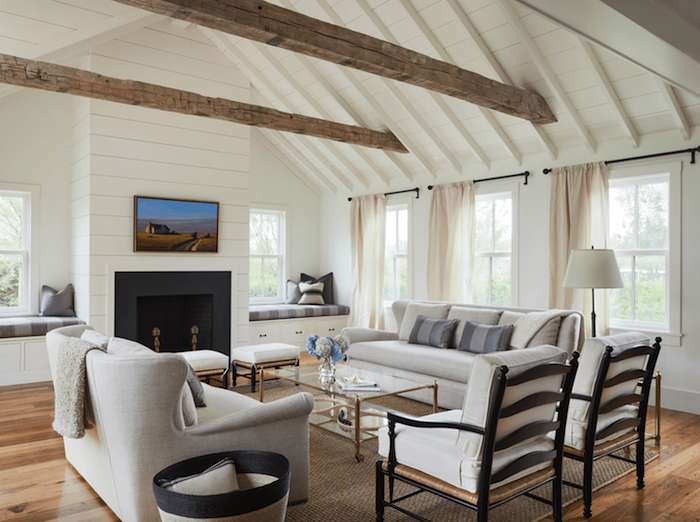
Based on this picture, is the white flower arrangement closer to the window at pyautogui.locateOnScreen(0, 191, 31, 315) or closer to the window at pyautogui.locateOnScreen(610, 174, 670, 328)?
the window at pyautogui.locateOnScreen(610, 174, 670, 328)

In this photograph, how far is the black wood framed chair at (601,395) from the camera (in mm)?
2641

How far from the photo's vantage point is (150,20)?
5.59 metres

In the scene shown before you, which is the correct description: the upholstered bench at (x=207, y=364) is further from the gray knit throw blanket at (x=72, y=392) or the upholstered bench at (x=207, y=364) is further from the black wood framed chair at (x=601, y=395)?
the black wood framed chair at (x=601, y=395)

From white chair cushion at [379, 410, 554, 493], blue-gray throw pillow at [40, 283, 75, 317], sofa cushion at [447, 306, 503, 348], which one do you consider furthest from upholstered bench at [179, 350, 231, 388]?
white chair cushion at [379, 410, 554, 493]

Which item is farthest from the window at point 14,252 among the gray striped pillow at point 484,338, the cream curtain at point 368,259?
the gray striped pillow at point 484,338

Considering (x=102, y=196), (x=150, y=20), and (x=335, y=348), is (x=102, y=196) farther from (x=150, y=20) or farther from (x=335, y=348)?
(x=335, y=348)

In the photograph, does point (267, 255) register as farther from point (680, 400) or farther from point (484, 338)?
point (680, 400)

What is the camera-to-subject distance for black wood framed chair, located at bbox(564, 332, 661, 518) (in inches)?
104

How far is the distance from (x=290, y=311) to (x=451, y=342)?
9.27 feet

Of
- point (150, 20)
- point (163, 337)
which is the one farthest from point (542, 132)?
point (163, 337)

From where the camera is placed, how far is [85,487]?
2.95 m

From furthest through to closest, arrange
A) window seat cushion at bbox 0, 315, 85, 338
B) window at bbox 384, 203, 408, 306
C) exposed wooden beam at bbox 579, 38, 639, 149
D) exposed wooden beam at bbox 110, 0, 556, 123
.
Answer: window at bbox 384, 203, 408, 306 < window seat cushion at bbox 0, 315, 85, 338 < exposed wooden beam at bbox 579, 38, 639, 149 < exposed wooden beam at bbox 110, 0, 556, 123

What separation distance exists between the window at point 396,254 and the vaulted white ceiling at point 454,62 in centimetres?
76

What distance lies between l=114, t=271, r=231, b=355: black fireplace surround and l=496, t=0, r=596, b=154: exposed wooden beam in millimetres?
3964
